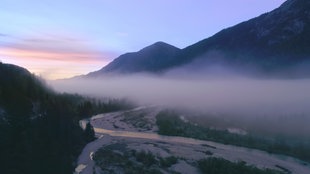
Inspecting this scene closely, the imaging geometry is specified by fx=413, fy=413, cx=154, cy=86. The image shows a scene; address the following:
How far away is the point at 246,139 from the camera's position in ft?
348

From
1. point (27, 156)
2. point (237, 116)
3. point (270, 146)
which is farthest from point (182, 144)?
point (237, 116)

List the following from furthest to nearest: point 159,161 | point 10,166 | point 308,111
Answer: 1. point 308,111
2. point 159,161
3. point 10,166

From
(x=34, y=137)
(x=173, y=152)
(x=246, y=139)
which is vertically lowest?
(x=173, y=152)

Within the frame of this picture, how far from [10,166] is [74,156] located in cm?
2327

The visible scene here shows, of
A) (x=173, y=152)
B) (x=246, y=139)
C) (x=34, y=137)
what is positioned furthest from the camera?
(x=246, y=139)

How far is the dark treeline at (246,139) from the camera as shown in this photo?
93.0 meters

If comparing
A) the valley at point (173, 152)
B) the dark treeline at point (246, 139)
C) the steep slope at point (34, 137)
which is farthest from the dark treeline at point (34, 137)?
the dark treeline at point (246, 139)

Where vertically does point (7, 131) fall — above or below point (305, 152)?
above

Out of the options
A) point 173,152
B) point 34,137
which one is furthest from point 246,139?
point 34,137

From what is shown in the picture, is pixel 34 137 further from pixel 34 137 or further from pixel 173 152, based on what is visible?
pixel 173 152

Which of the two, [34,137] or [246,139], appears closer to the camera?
[34,137]

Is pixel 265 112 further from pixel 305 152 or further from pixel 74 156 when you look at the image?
pixel 74 156

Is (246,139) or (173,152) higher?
(246,139)

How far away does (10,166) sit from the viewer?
187 ft
